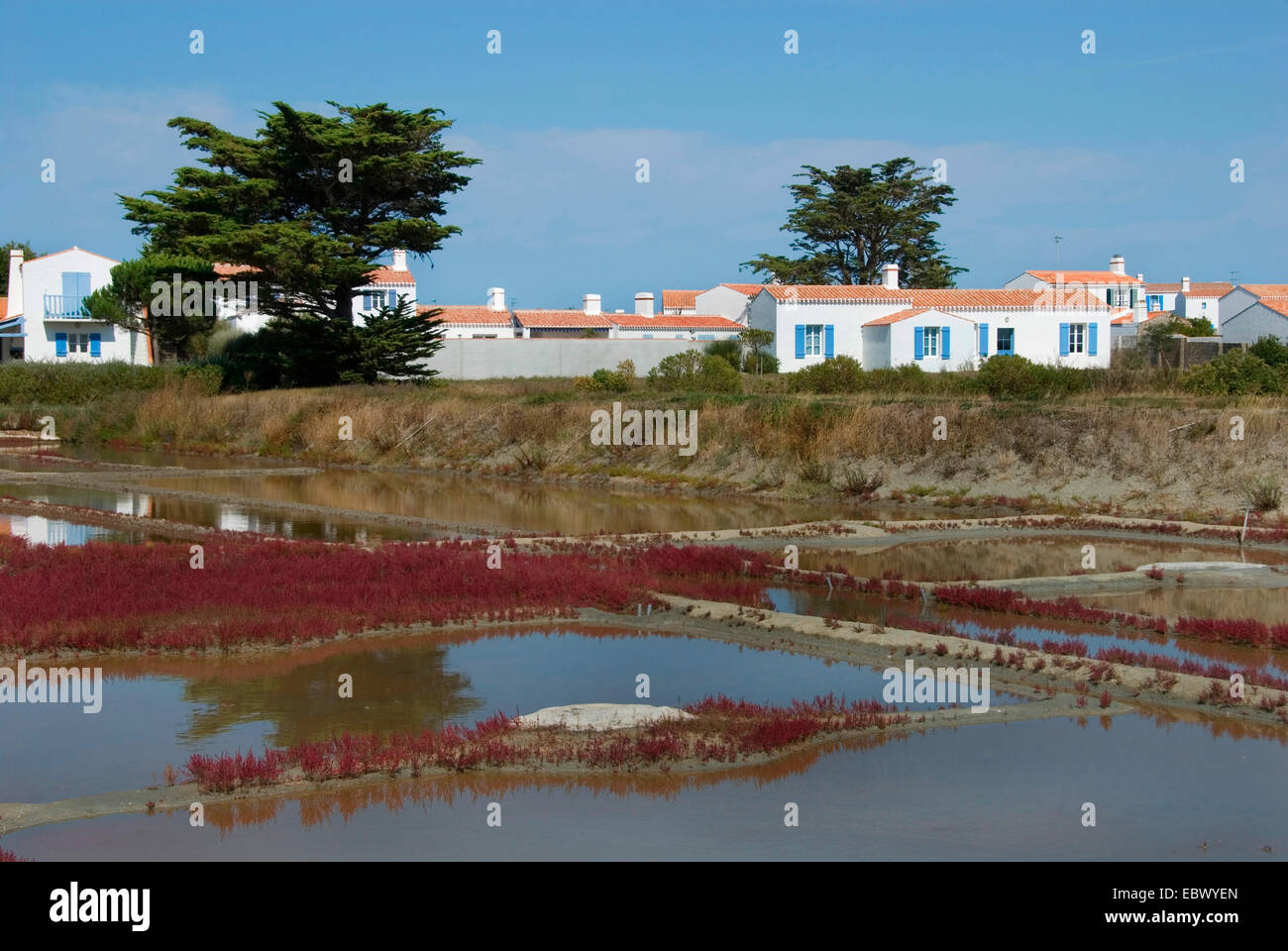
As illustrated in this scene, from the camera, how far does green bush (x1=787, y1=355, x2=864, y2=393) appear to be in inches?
1839

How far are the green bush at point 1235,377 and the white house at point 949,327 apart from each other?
17605 millimetres

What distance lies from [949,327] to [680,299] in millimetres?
29532

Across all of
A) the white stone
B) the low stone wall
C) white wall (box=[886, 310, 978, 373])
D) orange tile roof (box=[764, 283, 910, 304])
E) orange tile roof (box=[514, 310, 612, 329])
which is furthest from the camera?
orange tile roof (box=[514, 310, 612, 329])

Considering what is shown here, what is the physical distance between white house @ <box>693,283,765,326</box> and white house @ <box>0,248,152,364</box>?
99.3 feet

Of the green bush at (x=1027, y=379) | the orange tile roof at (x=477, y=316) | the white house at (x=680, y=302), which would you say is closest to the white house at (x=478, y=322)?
the orange tile roof at (x=477, y=316)

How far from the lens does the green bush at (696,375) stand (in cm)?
4650

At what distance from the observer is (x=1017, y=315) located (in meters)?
57.8

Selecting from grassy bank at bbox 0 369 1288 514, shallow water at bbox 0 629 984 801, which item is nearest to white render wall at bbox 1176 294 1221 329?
grassy bank at bbox 0 369 1288 514

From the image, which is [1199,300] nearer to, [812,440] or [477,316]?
[477,316]

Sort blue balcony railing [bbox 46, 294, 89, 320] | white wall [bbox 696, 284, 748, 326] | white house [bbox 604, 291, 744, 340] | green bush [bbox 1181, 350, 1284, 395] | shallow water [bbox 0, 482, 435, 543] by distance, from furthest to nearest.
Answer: white wall [bbox 696, 284, 748, 326] → white house [bbox 604, 291, 744, 340] → blue balcony railing [bbox 46, 294, 89, 320] → green bush [bbox 1181, 350, 1284, 395] → shallow water [bbox 0, 482, 435, 543]

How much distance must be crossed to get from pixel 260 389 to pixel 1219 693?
45469 mm

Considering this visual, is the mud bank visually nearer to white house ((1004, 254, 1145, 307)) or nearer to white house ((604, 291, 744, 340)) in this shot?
white house ((604, 291, 744, 340))
